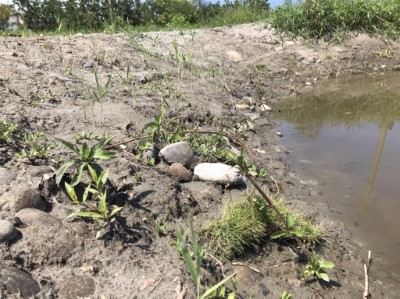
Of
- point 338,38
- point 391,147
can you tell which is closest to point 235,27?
point 338,38

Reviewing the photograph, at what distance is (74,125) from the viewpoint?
3.47 metres

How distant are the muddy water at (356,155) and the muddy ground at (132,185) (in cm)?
14

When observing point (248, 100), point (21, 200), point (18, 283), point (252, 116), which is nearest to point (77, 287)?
point (18, 283)

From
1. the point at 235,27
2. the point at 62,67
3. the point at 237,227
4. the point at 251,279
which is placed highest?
the point at 235,27

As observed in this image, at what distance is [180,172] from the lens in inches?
120

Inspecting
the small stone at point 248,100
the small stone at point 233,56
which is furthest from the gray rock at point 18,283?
the small stone at point 233,56

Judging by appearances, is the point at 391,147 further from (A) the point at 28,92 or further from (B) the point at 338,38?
(B) the point at 338,38

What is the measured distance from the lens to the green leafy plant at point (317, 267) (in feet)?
7.57

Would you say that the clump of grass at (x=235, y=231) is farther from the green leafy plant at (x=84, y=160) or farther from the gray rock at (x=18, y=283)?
the gray rock at (x=18, y=283)

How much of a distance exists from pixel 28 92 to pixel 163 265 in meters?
2.64

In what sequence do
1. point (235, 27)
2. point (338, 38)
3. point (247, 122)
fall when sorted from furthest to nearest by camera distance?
point (235, 27) → point (338, 38) → point (247, 122)

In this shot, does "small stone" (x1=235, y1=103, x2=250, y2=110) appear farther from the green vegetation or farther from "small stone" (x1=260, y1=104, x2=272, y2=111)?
the green vegetation

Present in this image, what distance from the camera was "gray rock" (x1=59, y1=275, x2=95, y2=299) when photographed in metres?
1.87

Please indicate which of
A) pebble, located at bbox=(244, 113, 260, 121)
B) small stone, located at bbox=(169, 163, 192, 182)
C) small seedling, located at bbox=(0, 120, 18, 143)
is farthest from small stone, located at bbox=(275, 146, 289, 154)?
small seedling, located at bbox=(0, 120, 18, 143)
